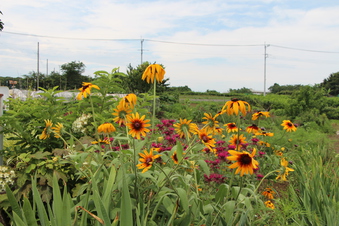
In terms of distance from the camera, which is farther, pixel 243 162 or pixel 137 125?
pixel 137 125

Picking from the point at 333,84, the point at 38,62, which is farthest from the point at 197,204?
the point at 333,84

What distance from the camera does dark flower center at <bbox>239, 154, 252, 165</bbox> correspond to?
1360mm

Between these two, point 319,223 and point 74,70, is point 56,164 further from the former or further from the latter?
point 74,70

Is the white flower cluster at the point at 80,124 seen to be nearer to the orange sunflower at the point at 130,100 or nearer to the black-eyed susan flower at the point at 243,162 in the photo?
the orange sunflower at the point at 130,100

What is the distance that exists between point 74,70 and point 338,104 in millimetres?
34773

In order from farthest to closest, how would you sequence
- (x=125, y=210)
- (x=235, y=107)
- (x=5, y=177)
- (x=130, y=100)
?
1. (x=5, y=177)
2. (x=130, y=100)
3. (x=235, y=107)
4. (x=125, y=210)

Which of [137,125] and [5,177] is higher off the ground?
[137,125]

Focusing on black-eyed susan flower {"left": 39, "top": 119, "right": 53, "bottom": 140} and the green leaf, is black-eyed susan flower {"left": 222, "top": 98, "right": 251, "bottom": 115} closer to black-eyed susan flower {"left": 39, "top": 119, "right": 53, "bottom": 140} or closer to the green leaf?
the green leaf

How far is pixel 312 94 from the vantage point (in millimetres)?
10930

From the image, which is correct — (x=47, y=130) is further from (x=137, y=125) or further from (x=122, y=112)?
(x=137, y=125)

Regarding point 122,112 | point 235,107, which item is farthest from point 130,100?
point 235,107

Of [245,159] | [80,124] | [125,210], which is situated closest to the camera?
[125,210]

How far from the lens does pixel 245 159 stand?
1.37 meters

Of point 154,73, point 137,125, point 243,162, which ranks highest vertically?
point 154,73
